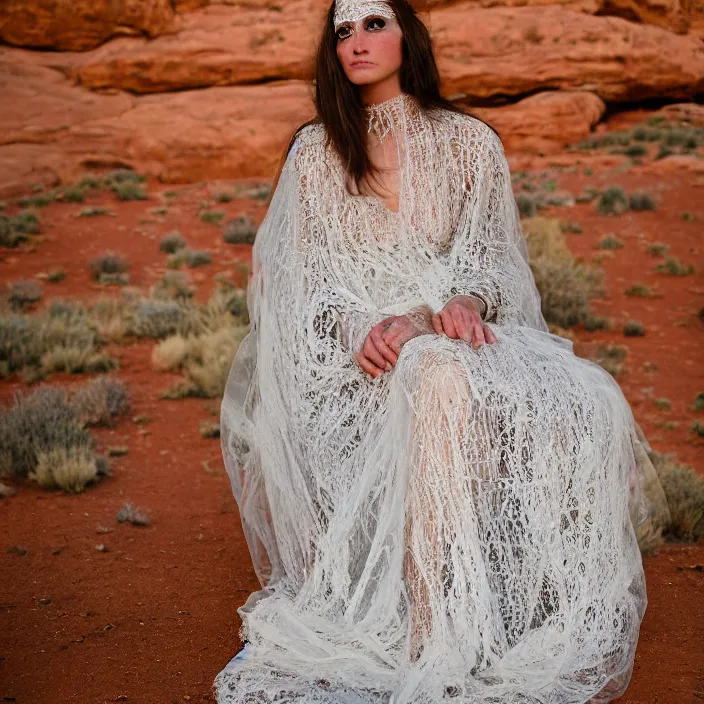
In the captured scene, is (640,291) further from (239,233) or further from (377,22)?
(377,22)

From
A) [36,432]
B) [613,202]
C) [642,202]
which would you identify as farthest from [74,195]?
[36,432]

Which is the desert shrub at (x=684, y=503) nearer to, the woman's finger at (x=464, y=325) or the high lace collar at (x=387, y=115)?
the woman's finger at (x=464, y=325)

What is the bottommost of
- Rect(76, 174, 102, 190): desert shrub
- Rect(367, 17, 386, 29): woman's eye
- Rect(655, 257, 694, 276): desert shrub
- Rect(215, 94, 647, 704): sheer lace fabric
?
Rect(655, 257, 694, 276): desert shrub

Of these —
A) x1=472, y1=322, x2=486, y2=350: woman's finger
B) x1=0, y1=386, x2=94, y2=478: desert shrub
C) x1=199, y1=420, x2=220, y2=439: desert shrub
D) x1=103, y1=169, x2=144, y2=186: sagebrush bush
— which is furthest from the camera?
x1=103, y1=169, x2=144, y2=186: sagebrush bush

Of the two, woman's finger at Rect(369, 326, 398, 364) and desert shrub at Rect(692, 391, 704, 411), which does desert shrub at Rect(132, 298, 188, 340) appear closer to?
desert shrub at Rect(692, 391, 704, 411)

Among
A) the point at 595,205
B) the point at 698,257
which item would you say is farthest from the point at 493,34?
the point at 698,257

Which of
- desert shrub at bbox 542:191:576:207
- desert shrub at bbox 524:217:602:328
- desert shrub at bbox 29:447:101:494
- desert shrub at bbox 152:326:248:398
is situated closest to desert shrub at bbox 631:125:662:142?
desert shrub at bbox 542:191:576:207

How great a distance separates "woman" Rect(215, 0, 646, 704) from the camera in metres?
2.30

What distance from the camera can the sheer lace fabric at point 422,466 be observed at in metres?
2.29

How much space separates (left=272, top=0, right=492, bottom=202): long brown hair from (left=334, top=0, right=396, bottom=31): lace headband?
0.04 meters

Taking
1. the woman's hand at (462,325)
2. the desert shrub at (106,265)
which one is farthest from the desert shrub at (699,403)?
the desert shrub at (106,265)

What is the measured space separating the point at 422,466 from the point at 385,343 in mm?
421

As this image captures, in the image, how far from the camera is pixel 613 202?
1327 cm

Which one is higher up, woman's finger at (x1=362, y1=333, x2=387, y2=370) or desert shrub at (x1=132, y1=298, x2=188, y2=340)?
woman's finger at (x1=362, y1=333, x2=387, y2=370)
